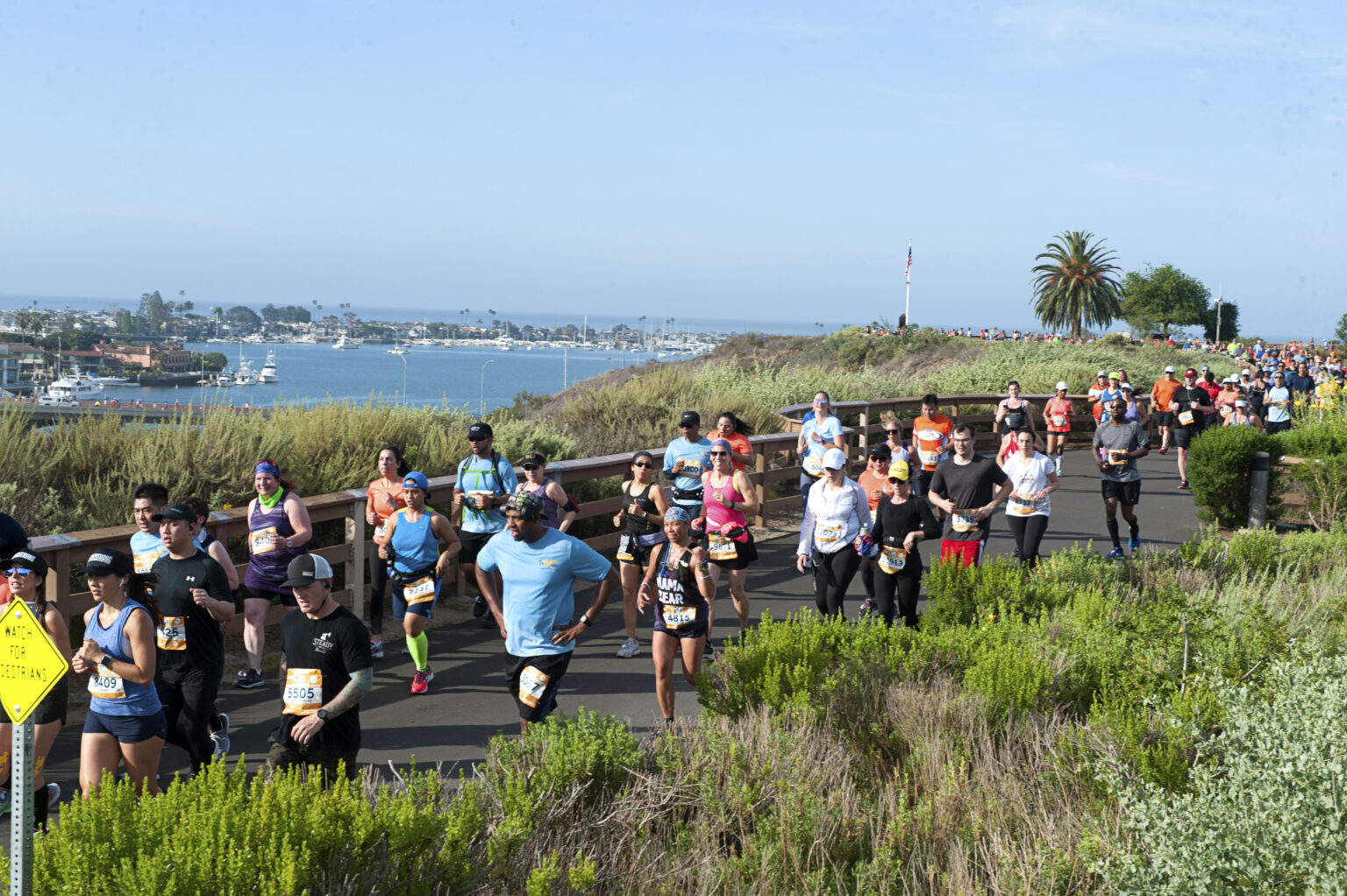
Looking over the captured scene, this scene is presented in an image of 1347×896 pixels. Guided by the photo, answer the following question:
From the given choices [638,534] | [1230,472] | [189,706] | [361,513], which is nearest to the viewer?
[189,706]

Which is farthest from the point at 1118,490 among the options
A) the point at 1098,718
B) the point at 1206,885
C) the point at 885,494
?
the point at 1206,885

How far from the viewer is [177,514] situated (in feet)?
20.9

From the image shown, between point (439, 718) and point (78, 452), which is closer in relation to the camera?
point (439, 718)

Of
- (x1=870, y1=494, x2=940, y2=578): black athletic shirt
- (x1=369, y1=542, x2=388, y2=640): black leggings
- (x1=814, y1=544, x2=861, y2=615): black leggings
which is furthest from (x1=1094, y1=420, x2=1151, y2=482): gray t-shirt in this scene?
(x1=369, y1=542, x2=388, y2=640): black leggings

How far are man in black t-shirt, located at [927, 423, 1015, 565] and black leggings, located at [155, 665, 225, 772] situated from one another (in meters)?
6.04

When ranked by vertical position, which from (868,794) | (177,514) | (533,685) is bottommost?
(868,794)

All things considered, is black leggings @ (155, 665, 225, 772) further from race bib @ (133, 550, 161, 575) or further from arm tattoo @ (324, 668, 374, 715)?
arm tattoo @ (324, 668, 374, 715)

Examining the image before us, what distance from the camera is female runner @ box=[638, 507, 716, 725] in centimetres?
717

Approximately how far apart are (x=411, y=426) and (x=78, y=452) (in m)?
3.59

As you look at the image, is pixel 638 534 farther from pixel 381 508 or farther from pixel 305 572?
pixel 305 572

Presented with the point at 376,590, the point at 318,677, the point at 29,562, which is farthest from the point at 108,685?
the point at 376,590

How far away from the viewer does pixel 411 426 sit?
42.6ft

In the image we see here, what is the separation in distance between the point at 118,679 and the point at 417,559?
2.91 m

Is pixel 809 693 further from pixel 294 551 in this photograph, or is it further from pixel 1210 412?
pixel 1210 412
